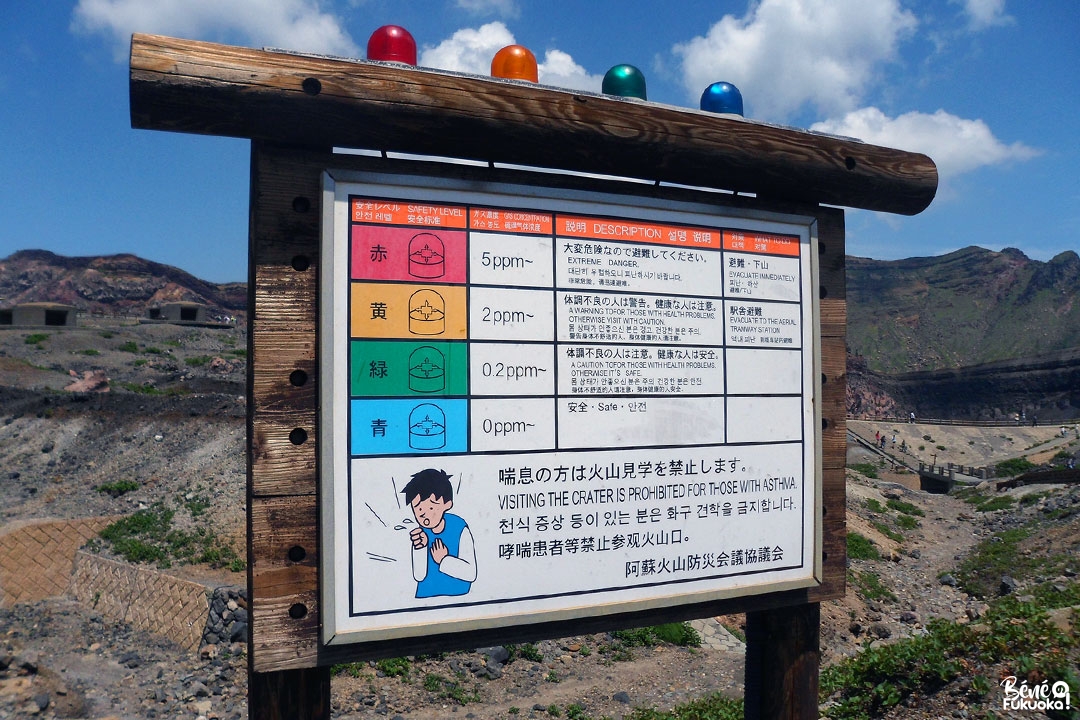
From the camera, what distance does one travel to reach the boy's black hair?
249 cm

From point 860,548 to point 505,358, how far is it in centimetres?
1790

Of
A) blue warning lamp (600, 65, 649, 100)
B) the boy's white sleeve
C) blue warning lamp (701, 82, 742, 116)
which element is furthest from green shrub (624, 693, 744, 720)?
blue warning lamp (600, 65, 649, 100)

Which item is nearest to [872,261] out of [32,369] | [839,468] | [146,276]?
[146,276]

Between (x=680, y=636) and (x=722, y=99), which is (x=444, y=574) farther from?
(x=680, y=636)

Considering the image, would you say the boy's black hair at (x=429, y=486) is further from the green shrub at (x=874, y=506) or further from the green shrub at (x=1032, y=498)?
the green shrub at (x=1032, y=498)

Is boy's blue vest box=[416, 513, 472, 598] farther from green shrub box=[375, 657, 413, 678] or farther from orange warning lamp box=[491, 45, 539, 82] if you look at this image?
green shrub box=[375, 657, 413, 678]

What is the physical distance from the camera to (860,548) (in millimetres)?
17500

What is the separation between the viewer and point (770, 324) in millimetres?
3199

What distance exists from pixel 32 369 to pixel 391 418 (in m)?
35.5

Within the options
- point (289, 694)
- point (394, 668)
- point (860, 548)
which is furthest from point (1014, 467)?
point (289, 694)

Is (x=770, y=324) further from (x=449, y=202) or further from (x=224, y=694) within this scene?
(x=224, y=694)

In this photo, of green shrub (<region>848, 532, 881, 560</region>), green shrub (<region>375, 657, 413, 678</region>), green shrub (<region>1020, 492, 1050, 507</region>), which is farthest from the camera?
green shrub (<region>1020, 492, 1050, 507</region>)

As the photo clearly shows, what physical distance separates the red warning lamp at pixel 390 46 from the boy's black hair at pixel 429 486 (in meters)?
1.61

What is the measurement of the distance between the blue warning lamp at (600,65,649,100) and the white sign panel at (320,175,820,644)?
504mm
